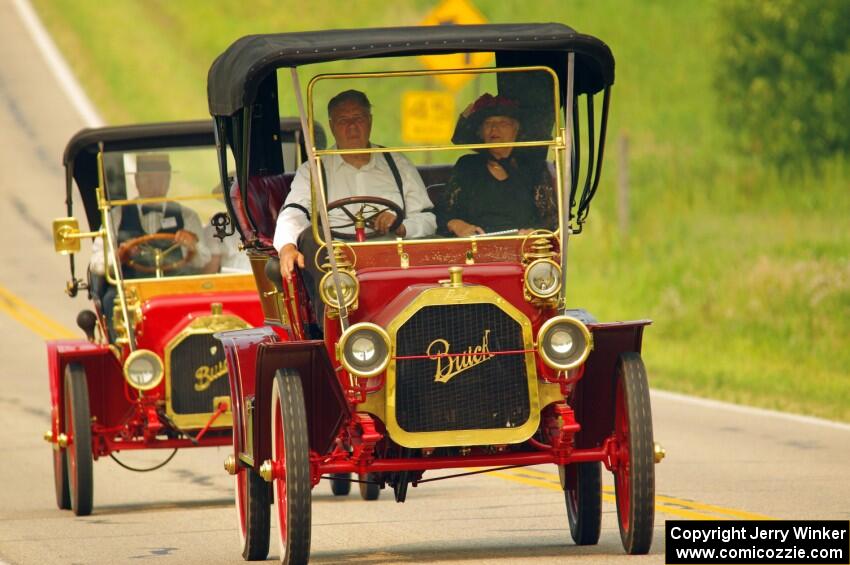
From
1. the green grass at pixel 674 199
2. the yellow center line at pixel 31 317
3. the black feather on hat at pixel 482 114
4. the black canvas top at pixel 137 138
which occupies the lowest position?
the yellow center line at pixel 31 317

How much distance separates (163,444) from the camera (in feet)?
40.3

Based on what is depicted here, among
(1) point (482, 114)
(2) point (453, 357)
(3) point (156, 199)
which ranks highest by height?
(1) point (482, 114)

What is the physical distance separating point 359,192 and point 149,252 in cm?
436

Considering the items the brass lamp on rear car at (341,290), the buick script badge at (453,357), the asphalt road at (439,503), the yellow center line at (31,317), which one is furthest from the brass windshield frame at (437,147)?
→ the yellow center line at (31,317)

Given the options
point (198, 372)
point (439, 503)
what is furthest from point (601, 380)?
point (198, 372)

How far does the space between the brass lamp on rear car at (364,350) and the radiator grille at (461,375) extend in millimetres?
149

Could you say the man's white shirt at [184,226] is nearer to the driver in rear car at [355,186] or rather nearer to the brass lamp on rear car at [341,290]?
the driver in rear car at [355,186]

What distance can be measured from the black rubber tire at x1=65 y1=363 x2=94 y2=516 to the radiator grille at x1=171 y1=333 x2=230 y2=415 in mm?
598

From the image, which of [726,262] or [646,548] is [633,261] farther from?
[646,548]

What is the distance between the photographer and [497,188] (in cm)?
933

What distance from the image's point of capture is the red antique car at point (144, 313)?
40.0ft

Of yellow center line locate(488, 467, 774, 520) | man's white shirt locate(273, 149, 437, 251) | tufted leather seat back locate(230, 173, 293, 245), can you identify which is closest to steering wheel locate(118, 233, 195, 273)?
yellow center line locate(488, 467, 774, 520)

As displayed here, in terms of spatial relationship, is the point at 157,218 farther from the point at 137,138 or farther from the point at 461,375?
the point at 461,375

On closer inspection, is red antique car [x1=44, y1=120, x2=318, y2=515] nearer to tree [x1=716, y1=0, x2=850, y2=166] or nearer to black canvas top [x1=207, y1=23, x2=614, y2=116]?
black canvas top [x1=207, y1=23, x2=614, y2=116]
